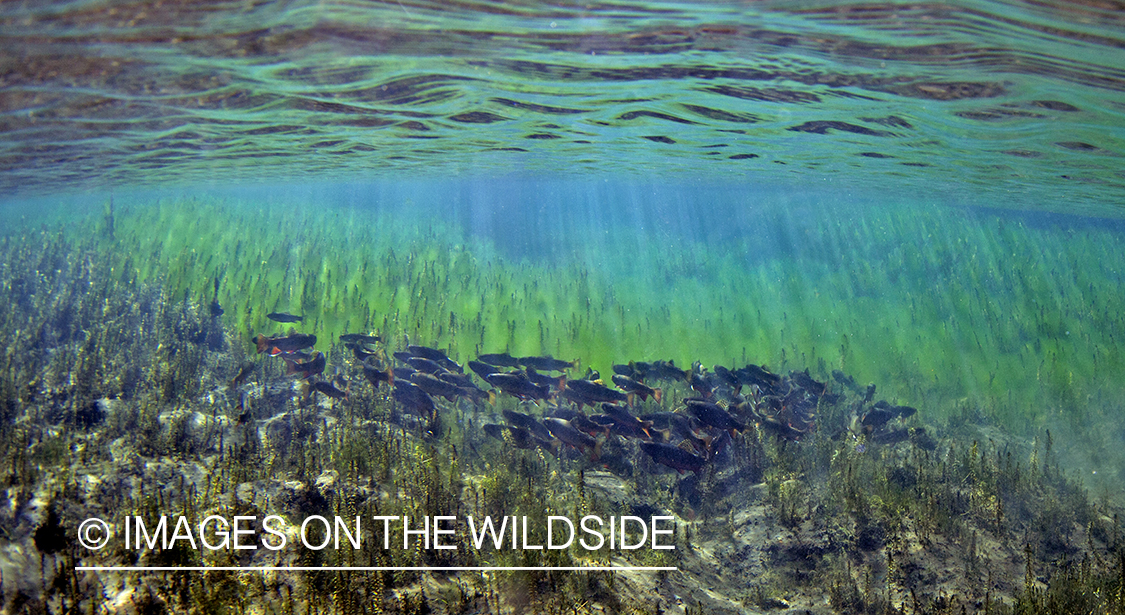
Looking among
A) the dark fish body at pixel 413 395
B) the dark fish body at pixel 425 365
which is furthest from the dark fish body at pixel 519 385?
the dark fish body at pixel 425 365

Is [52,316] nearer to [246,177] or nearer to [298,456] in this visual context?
[298,456]

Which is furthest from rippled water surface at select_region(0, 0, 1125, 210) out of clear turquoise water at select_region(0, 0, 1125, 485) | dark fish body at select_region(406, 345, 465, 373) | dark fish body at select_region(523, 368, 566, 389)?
dark fish body at select_region(523, 368, 566, 389)

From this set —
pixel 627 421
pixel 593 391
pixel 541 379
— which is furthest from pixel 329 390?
pixel 627 421

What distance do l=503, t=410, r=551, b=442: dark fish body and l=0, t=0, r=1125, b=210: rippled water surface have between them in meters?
6.58

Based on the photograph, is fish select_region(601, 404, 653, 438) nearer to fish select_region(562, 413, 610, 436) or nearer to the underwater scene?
the underwater scene

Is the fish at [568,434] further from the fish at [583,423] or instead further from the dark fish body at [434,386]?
the dark fish body at [434,386]

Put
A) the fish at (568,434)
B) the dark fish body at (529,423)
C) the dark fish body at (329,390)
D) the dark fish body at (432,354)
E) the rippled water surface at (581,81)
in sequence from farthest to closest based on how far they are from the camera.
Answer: the dark fish body at (432,354), the dark fish body at (329,390), the dark fish body at (529,423), the fish at (568,434), the rippled water surface at (581,81)

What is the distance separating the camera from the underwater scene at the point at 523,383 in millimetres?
6531

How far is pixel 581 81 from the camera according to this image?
12.1m

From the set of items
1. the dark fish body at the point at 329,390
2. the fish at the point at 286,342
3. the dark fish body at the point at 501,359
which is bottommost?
the dark fish body at the point at 329,390

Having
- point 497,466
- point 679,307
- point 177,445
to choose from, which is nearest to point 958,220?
point 679,307

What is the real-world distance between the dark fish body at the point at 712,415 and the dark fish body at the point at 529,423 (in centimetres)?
258

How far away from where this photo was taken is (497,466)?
9.38 metres

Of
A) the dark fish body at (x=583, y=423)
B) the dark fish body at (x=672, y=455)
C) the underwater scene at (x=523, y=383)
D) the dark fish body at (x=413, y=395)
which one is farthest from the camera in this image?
the dark fish body at (x=413, y=395)
